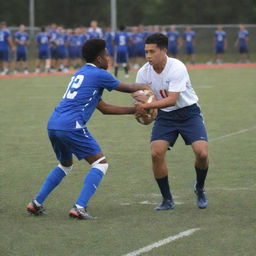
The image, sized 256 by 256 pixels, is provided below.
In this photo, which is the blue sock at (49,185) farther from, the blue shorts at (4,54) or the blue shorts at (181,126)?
Result: the blue shorts at (4,54)

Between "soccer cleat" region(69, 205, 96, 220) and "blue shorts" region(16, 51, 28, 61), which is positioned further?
"blue shorts" region(16, 51, 28, 61)

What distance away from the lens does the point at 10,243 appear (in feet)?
21.9

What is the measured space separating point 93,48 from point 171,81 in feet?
2.61

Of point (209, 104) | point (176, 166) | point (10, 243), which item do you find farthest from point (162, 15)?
point (10, 243)

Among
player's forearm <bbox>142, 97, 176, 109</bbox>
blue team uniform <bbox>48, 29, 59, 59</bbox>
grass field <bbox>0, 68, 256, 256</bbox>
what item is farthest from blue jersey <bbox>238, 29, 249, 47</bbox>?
player's forearm <bbox>142, 97, 176, 109</bbox>

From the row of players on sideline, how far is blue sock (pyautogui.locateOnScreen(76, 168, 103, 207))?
71.9ft

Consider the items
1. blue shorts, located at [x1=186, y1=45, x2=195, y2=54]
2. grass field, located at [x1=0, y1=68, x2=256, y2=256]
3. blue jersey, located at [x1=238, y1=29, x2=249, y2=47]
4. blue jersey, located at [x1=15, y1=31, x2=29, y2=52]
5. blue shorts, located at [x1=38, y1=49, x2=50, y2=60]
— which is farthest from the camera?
blue jersey, located at [x1=238, y1=29, x2=249, y2=47]

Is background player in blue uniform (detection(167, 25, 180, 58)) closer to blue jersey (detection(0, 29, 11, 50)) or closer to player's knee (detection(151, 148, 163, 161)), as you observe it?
blue jersey (detection(0, 29, 11, 50))

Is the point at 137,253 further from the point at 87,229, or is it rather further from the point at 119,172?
the point at 119,172

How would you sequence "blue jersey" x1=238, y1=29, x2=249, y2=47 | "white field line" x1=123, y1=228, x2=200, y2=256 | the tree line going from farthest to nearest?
the tree line
"blue jersey" x1=238, y1=29, x2=249, y2=47
"white field line" x1=123, y1=228, x2=200, y2=256

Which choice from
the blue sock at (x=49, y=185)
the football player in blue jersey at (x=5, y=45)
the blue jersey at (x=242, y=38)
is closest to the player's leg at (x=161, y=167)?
the blue sock at (x=49, y=185)

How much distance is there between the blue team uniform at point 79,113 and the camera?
748 cm

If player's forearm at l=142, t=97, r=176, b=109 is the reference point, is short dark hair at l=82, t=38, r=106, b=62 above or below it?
above

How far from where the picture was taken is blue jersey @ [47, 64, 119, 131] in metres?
7.49
